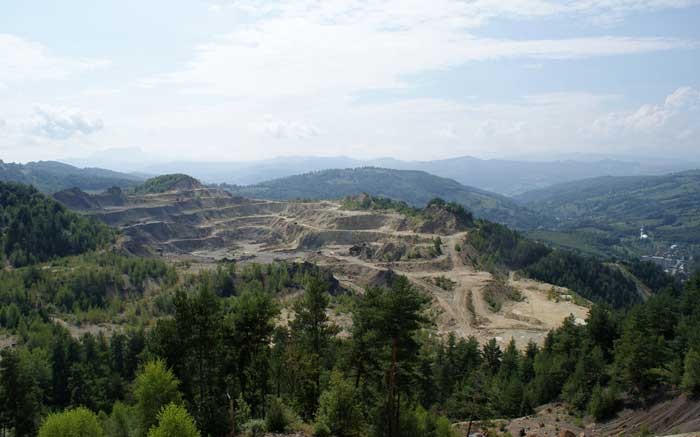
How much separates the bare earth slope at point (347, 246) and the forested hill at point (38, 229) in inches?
406

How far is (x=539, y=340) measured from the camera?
68.6m

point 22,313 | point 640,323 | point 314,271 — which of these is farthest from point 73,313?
point 640,323

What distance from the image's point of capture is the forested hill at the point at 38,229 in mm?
106938

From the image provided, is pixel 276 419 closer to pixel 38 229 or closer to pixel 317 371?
pixel 317 371


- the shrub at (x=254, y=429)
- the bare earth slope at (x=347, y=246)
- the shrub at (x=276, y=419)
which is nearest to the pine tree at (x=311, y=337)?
the shrub at (x=276, y=419)

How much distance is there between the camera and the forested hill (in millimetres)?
106938

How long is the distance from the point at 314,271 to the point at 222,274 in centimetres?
1816

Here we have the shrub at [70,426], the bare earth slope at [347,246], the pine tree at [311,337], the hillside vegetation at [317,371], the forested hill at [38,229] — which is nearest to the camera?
the shrub at [70,426]

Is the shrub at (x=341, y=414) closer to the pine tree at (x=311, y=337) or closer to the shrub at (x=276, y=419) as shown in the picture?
the shrub at (x=276, y=419)

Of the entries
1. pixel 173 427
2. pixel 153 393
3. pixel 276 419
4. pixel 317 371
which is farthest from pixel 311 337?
pixel 173 427

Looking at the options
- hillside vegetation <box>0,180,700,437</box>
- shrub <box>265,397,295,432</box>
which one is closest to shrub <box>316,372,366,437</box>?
hillside vegetation <box>0,180,700,437</box>

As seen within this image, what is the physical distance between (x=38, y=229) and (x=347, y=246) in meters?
77.9

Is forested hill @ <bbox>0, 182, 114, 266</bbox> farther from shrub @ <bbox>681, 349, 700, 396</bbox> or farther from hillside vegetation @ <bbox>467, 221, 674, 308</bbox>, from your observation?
shrub @ <bbox>681, 349, 700, 396</bbox>

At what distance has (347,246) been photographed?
142125 millimetres
